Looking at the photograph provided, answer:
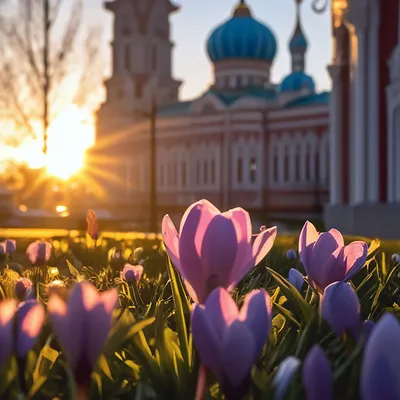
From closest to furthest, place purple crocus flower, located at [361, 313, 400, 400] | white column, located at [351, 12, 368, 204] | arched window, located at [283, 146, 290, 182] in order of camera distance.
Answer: purple crocus flower, located at [361, 313, 400, 400] < white column, located at [351, 12, 368, 204] < arched window, located at [283, 146, 290, 182]

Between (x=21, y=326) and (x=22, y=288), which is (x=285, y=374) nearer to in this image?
(x=21, y=326)

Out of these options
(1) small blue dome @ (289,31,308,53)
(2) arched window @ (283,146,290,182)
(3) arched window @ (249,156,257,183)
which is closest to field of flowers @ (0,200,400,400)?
(2) arched window @ (283,146,290,182)

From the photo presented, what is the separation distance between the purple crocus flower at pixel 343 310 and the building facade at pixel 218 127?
33789 millimetres

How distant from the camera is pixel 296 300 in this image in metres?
1.57

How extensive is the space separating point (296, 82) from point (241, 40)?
15.5ft

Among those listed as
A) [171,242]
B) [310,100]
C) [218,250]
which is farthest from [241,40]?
[218,250]

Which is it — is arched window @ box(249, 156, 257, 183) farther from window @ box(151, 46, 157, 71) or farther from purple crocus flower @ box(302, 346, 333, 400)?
purple crocus flower @ box(302, 346, 333, 400)

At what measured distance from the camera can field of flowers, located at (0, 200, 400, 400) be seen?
88 centimetres

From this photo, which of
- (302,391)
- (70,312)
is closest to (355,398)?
(302,391)

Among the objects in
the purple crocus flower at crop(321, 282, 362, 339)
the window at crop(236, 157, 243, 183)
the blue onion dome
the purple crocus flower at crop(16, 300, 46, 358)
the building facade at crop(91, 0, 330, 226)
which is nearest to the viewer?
the purple crocus flower at crop(16, 300, 46, 358)

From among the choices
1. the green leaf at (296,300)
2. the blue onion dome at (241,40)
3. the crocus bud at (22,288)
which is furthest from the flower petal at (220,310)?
the blue onion dome at (241,40)

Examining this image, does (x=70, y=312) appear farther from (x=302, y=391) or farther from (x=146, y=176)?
(x=146, y=176)

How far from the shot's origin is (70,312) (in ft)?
2.87

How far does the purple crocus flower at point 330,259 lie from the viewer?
1.55 m
